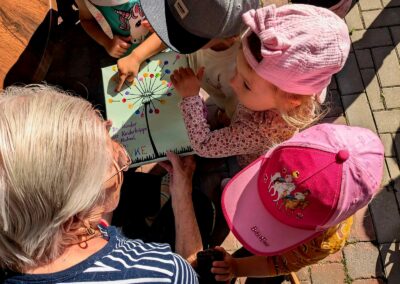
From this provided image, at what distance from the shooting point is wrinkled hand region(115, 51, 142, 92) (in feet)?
7.16

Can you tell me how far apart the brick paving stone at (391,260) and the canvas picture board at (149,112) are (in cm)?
164

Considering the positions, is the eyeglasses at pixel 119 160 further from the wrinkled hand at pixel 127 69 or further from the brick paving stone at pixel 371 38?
the brick paving stone at pixel 371 38

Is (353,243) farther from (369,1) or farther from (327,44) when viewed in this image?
(369,1)

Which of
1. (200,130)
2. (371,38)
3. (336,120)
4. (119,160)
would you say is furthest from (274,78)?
(371,38)

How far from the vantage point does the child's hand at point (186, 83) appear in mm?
2020

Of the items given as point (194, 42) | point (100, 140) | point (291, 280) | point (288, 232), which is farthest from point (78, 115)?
point (291, 280)

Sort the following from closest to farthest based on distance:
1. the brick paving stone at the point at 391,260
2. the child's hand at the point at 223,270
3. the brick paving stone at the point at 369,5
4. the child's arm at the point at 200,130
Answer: the child's arm at the point at 200,130 < the child's hand at the point at 223,270 < the brick paving stone at the point at 391,260 < the brick paving stone at the point at 369,5

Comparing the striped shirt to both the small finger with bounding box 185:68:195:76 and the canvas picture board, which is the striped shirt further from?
the small finger with bounding box 185:68:195:76

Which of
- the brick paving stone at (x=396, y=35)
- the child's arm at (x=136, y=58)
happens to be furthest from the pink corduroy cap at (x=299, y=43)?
the brick paving stone at (x=396, y=35)

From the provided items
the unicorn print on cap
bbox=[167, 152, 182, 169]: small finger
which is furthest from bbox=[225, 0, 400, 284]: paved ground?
the unicorn print on cap

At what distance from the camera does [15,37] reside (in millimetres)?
2051

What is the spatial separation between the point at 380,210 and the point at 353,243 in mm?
324

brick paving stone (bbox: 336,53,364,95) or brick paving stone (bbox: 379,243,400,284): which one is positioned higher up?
brick paving stone (bbox: 336,53,364,95)

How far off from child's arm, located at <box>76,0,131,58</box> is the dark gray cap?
0.66 meters
